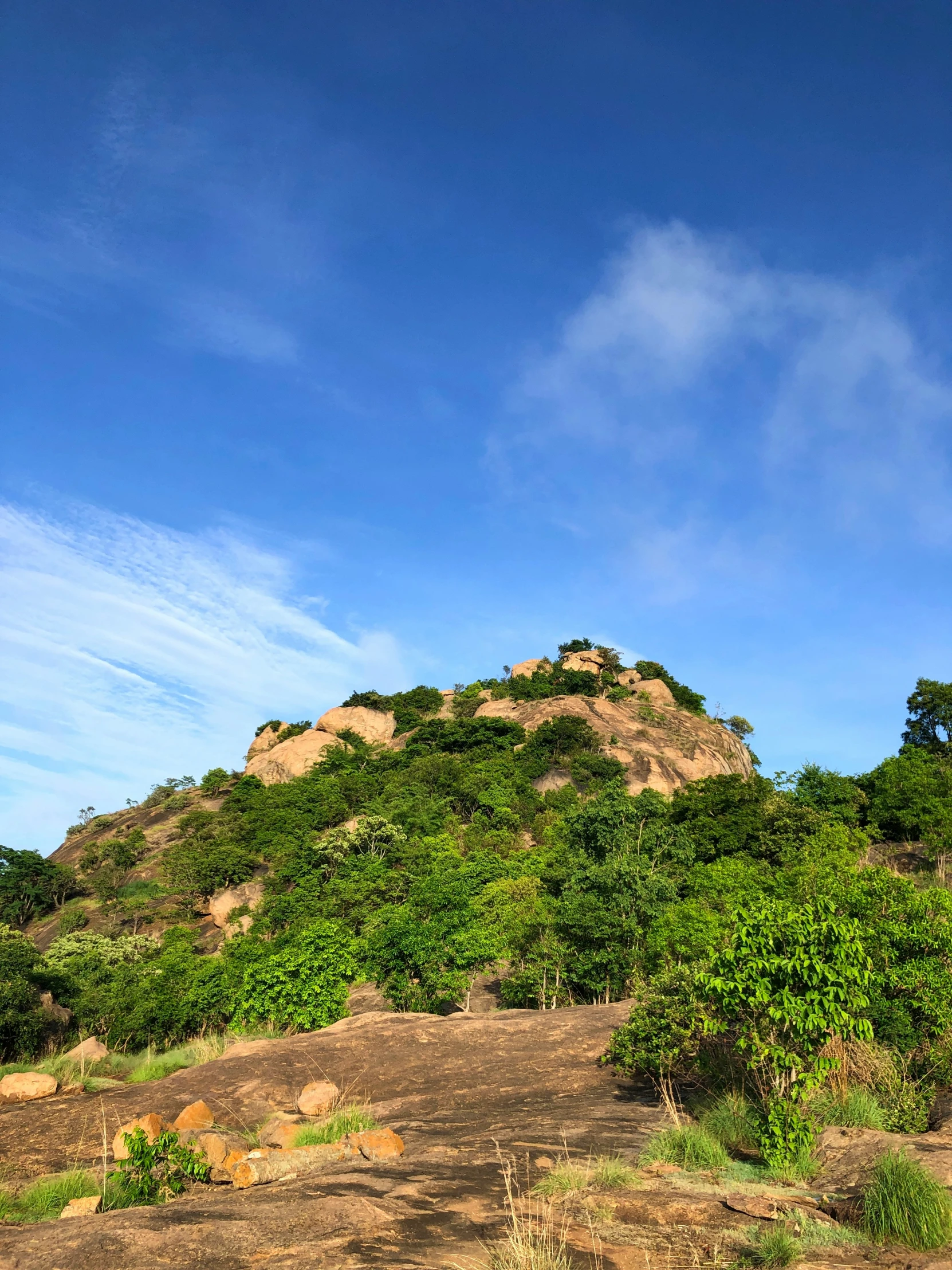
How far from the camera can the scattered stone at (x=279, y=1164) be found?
8719mm

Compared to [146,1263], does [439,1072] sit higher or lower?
lower

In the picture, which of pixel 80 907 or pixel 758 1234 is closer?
pixel 758 1234

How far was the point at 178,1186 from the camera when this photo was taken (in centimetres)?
862

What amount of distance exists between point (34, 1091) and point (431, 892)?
1570cm

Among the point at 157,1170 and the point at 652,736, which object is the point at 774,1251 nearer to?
the point at 157,1170

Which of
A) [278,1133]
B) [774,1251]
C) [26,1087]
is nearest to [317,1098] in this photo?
[278,1133]

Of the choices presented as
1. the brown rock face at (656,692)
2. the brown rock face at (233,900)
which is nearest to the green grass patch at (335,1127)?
the brown rock face at (233,900)

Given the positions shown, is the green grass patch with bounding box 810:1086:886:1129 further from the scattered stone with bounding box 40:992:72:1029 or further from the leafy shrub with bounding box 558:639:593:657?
the leafy shrub with bounding box 558:639:593:657

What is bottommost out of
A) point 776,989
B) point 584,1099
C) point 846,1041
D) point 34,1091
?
point 34,1091

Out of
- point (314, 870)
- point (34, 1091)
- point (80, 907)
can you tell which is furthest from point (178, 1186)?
point (80, 907)

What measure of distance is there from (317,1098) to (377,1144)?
579 centimetres

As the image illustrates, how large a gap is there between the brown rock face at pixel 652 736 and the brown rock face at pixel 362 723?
1098 cm

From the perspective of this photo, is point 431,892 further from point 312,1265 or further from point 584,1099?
point 312,1265

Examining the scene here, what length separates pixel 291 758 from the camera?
251 feet
